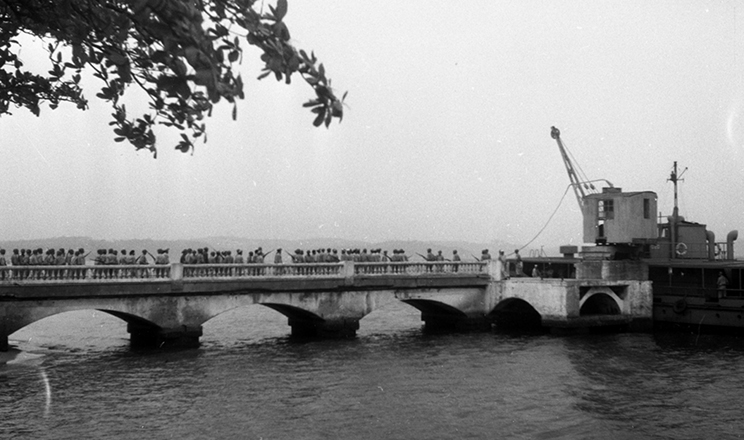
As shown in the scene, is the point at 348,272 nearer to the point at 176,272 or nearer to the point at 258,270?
the point at 258,270

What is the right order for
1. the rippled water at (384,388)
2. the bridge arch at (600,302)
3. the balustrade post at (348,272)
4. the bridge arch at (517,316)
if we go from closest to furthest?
1. the rippled water at (384,388)
2. the balustrade post at (348,272)
3. the bridge arch at (600,302)
4. the bridge arch at (517,316)

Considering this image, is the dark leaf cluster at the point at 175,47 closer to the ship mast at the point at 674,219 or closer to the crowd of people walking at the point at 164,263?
the crowd of people walking at the point at 164,263

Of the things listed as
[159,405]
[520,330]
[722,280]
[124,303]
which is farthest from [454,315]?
[159,405]

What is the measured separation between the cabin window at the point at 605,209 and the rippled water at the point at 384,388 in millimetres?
9209

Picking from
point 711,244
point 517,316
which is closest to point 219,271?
point 517,316

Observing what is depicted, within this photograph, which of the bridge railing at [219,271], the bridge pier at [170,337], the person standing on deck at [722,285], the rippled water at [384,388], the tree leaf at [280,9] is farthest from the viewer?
the person standing on deck at [722,285]

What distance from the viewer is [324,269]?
3875cm

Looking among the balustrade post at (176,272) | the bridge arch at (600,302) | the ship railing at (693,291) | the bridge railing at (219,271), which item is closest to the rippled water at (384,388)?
the bridge arch at (600,302)

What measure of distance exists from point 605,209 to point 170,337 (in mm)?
29539

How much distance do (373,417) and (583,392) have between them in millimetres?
9094

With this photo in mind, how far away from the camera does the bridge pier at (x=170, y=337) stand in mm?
34438

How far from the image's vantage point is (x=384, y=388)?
28.3m

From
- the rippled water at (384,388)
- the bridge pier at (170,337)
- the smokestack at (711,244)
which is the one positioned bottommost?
the rippled water at (384,388)

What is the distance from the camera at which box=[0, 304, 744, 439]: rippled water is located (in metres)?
22.4
